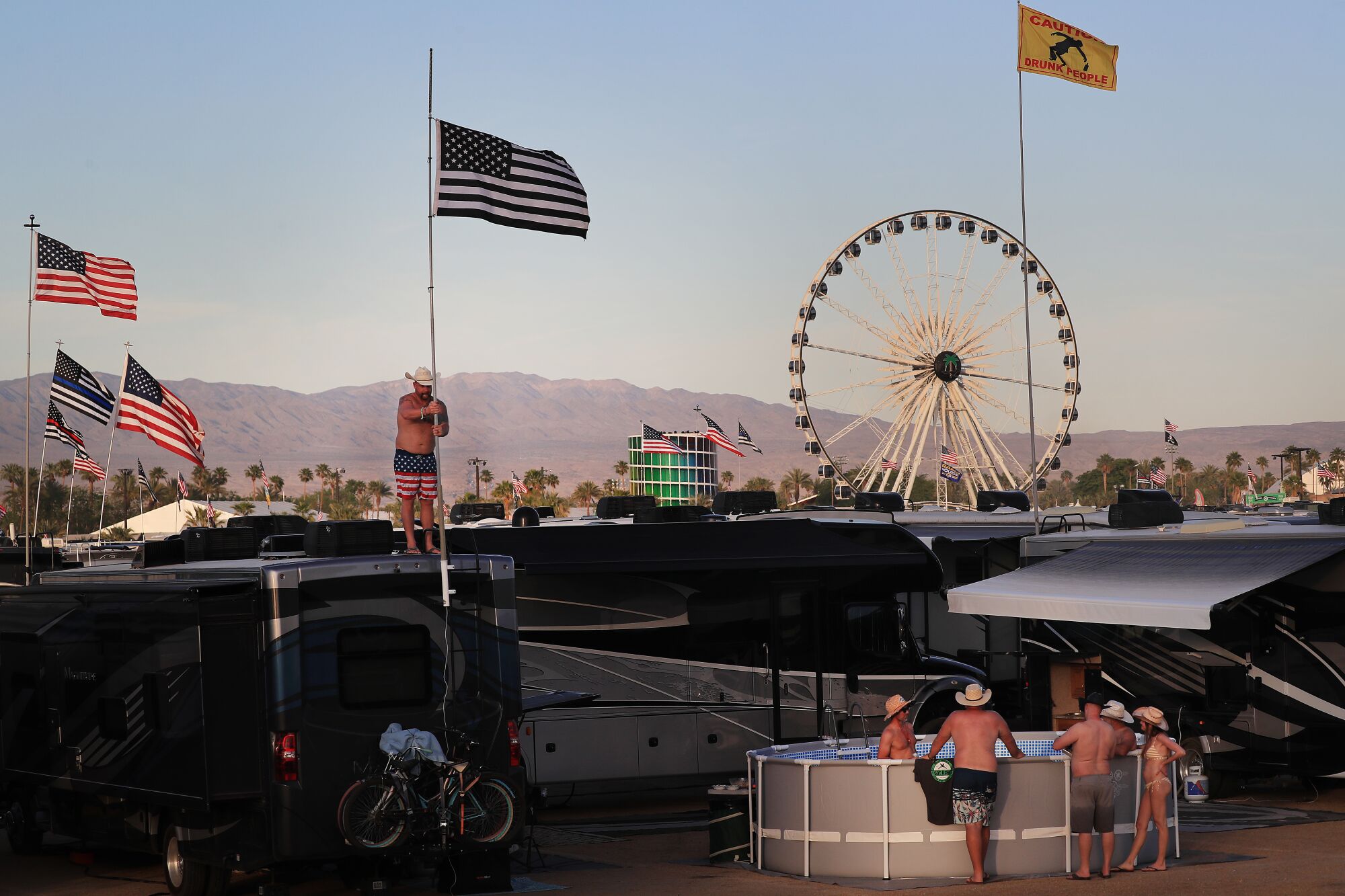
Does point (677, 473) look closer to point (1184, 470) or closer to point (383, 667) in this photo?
point (1184, 470)

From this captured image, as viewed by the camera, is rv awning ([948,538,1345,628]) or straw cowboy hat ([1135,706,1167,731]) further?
rv awning ([948,538,1345,628])

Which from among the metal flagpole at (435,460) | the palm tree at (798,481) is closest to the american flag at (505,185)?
the metal flagpole at (435,460)

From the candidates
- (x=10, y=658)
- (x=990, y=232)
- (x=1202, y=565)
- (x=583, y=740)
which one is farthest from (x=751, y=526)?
(x=990, y=232)

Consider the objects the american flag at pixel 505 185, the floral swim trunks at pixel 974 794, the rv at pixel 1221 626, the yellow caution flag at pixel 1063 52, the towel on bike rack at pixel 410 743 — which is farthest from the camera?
the yellow caution flag at pixel 1063 52

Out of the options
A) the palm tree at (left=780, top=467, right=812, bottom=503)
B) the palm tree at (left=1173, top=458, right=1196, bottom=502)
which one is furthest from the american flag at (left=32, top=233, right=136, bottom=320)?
the palm tree at (left=780, top=467, right=812, bottom=503)

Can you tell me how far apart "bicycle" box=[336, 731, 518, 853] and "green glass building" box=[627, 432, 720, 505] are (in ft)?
286

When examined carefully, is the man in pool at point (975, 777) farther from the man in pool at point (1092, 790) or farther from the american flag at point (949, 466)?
the american flag at point (949, 466)

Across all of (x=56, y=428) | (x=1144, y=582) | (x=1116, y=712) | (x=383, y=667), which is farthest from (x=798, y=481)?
(x=383, y=667)

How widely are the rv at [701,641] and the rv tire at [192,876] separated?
4694mm

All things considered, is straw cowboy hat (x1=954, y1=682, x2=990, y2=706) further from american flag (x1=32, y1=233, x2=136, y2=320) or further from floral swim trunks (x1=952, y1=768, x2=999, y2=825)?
american flag (x1=32, y1=233, x2=136, y2=320)

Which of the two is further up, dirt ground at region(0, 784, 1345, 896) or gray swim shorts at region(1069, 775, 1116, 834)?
gray swim shorts at region(1069, 775, 1116, 834)

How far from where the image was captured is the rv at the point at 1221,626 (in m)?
15.2

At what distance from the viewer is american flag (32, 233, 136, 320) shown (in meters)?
25.8

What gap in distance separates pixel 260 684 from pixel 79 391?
788 inches
